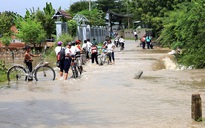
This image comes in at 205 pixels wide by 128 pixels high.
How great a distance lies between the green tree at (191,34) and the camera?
72.8 ft

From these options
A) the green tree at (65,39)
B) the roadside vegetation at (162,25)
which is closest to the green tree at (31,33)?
the roadside vegetation at (162,25)

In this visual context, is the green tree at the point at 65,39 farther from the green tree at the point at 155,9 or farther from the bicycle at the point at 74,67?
the green tree at the point at 155,9

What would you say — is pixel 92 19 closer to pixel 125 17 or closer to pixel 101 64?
pixel 101 64

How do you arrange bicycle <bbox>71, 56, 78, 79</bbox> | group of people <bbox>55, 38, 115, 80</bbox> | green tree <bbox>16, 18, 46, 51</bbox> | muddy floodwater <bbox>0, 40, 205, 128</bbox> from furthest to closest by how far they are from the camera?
green tree <bbox>16, 18, 46, 51</bbox> < bicycle <bbox>71, 56, 78, 79</bbox> < group of people <bbox>55, 38, 115, 80</bbox> < muddy floodwater <bbox>0, 40, 205, 128</bbox>

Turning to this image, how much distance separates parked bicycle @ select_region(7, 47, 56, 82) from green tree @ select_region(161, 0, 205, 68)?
9.42 metres

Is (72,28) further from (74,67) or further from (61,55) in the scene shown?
(61,55)

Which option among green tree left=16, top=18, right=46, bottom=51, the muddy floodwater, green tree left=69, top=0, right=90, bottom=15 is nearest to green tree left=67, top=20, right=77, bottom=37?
green tree left=16, top=18, right=46, bottom=51

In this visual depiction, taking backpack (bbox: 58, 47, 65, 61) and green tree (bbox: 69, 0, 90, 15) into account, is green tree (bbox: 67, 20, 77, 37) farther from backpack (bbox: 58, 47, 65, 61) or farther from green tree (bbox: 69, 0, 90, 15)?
green tree (bbox: 69, 0, 90, 15)

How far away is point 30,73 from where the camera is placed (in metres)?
16.6

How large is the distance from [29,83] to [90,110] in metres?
6.30

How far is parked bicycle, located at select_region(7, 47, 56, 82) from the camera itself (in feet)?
53.8

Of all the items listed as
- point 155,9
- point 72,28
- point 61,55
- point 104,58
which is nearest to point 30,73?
point 61,55

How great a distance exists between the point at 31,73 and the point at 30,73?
49mm

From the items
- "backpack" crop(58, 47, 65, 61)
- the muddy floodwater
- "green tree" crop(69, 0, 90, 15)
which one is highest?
"green tree" crop(69, 0, 90, 15)
